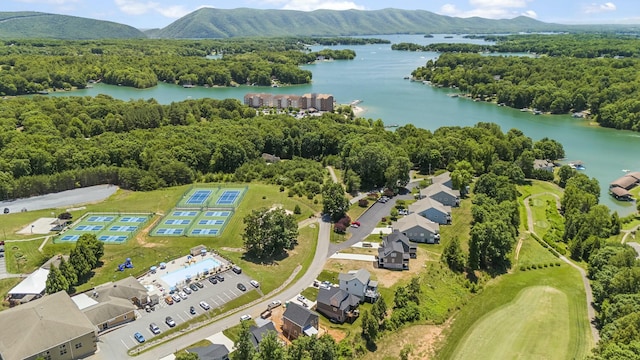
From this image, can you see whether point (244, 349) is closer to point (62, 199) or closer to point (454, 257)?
point (454, 257)

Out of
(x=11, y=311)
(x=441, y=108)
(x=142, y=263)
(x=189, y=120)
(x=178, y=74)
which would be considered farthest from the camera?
(x=178, y=74)

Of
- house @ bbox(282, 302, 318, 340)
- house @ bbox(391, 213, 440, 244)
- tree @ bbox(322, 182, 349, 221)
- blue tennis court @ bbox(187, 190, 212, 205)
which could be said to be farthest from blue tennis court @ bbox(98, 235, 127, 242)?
house @ bbox(391, 213, 440, 244)

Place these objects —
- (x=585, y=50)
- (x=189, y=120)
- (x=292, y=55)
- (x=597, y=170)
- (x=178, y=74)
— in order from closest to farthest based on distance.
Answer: (x=597, y=170) < (x=189, y=120) < (x=178, y=74) < (x=585, y=50) < (x=292, y=55)

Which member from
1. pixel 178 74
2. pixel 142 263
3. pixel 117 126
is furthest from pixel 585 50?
pixel 142 263

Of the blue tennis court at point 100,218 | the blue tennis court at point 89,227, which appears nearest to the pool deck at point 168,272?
the blue tennis court at point 89,227

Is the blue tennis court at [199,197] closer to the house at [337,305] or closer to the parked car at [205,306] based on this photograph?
the parked car at [205,306]

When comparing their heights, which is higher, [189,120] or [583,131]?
[189,120]

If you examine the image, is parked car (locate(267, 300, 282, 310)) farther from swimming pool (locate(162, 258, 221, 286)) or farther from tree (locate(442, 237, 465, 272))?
tree (locate(442, 237, 465, 272))

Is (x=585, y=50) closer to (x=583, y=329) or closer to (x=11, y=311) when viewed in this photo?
(x=583, y=329)
